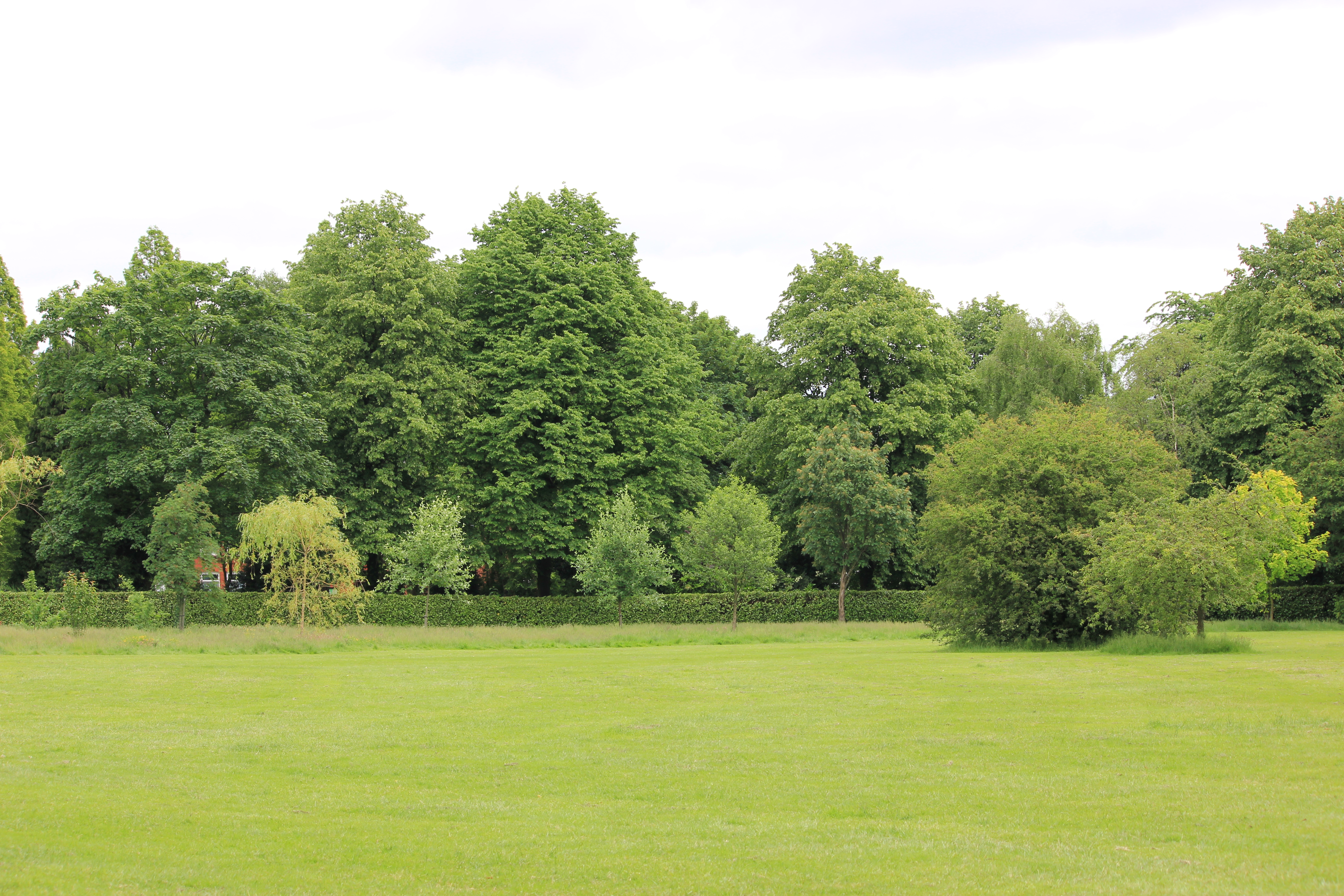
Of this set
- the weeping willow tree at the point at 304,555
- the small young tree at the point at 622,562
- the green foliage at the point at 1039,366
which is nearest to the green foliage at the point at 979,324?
the green foliage at the point at 1039,366

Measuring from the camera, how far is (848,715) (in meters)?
16.8

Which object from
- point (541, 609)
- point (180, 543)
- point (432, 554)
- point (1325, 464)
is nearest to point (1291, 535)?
point (1325, 464)

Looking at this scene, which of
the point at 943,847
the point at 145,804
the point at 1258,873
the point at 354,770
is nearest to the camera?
the point at 1258,873

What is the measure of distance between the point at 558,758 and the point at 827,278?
46.2m

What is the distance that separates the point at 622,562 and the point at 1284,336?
31894 mm

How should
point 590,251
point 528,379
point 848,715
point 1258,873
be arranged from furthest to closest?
point 590,251
point 528,379
point 848,715
point 1258,873

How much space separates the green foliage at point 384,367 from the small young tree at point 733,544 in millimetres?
11487

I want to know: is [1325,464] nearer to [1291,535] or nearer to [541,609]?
[1291,535]

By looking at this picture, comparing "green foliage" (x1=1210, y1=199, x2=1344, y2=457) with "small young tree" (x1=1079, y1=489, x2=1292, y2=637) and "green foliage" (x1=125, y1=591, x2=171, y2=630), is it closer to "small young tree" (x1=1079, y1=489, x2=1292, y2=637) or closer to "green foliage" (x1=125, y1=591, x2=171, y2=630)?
"small young tree" (x1=1079, y1=489, x2=1292, y2=637)

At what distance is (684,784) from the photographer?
38.4ft

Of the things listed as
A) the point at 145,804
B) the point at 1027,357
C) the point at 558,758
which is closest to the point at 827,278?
the point at 1027,357

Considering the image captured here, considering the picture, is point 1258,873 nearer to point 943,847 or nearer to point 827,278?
point 943,847

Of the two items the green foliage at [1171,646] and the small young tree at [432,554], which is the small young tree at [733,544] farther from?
the green foliage at [1171,646]

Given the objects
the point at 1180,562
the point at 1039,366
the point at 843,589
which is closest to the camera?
the point at 1180,562
